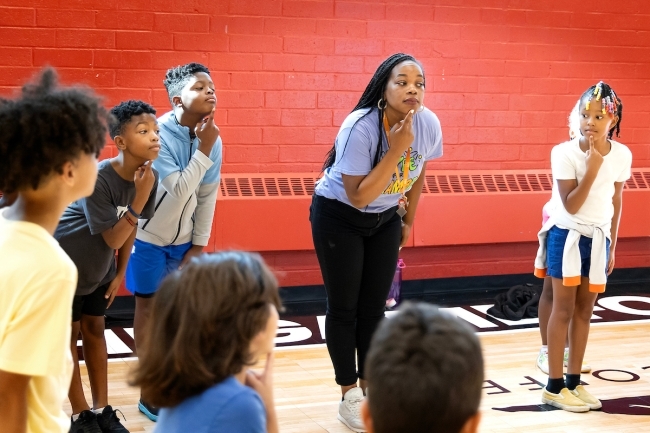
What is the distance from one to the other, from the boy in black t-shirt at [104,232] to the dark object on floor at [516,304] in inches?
106


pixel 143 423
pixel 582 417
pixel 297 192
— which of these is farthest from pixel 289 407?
pixel 297 192

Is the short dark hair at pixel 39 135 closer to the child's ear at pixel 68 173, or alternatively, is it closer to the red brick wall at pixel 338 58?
the child's ear at pixel 68 173

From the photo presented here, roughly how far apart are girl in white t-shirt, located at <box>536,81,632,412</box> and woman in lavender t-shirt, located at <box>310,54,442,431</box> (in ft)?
2.05

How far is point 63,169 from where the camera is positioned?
5.31ft

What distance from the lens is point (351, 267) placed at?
3273 millimetres

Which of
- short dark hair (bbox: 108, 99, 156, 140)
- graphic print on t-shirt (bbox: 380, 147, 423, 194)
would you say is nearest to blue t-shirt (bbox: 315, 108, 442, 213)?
graphic print on t-shirt (bbox: 380, 147, 423, 194)

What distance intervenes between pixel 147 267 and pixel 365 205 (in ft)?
3.11

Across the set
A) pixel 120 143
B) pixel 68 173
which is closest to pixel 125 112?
pixel 120 143

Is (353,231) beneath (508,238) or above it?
above

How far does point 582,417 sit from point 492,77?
9.66ft

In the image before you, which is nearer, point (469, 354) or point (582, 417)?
point (469, 354)

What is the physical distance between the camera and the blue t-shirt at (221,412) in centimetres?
141

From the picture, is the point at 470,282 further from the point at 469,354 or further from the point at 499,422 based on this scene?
the point at 469,354

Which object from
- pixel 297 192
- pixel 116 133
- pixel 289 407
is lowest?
pixel 289 407
